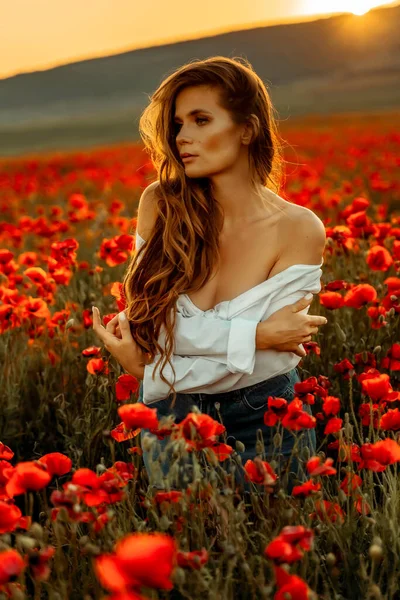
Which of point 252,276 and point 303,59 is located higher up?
point 303,59

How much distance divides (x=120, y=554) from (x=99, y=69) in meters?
60.8

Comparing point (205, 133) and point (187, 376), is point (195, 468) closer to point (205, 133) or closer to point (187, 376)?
point (187, 376)

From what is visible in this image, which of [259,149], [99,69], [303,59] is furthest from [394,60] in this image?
[259,149]

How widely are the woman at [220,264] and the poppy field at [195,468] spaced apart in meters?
0.15

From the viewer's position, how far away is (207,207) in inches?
105

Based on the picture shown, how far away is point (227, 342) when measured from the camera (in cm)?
240

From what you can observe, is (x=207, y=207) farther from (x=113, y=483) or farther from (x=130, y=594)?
(x=130, y=594)

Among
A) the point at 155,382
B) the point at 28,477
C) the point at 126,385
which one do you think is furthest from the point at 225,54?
the point at 28,477

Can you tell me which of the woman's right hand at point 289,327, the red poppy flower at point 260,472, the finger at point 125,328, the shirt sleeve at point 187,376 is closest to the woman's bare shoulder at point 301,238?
the woman's right hand at point 289,327

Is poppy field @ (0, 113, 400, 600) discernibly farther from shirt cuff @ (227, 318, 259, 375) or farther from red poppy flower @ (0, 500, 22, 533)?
shirt cuff @ (227, 318, 259, 375)

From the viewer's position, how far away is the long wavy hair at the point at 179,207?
8.27 feet

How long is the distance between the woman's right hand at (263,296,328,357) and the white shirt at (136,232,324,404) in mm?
36

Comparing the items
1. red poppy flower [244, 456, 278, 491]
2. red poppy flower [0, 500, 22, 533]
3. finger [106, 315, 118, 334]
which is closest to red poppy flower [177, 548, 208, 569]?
red poppy flower [244, 456, 278, 491]

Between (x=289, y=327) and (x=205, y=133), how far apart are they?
64 centimetres
